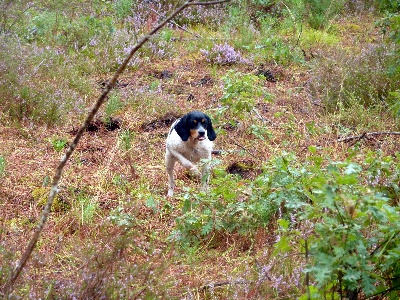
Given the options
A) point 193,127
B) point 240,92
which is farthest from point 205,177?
point 240,92

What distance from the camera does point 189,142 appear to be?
4980mm

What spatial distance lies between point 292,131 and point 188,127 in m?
1.49

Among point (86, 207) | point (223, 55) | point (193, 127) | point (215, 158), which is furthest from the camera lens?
point (223, 55)

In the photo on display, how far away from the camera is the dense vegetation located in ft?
8.17

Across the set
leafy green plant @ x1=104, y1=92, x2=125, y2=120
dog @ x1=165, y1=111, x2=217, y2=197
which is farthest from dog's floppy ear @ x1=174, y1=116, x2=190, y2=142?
leafy green plant @ x1=104, y1=92, x2=125, y2=120

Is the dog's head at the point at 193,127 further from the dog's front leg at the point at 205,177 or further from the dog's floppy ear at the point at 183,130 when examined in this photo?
the dog's front leg at the point at 205,177

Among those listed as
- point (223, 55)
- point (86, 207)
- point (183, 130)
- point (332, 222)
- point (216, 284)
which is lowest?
point (223, 55)

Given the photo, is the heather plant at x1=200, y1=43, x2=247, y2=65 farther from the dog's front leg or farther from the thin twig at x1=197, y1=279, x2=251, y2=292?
the thin twig at x1=197, y1=279, x2=251, y2=292

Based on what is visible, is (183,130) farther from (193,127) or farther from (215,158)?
(215,158)

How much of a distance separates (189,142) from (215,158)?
0.44 m

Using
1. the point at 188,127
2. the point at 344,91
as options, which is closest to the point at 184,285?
the point at 188,127

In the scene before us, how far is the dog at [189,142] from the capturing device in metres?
4.88

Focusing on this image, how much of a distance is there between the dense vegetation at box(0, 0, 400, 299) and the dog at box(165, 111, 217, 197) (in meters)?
0.23

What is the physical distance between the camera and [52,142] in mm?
5930
